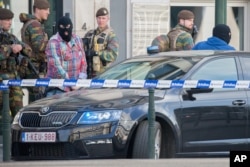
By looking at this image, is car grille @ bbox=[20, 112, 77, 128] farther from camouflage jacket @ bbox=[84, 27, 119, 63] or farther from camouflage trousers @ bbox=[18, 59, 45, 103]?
camouflage jacket @ bbox=[84, 27, 119, 63]

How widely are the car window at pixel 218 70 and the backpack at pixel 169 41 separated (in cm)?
289

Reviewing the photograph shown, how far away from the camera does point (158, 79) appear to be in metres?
11.8

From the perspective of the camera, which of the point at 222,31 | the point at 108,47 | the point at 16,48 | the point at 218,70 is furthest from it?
the point at 108,47

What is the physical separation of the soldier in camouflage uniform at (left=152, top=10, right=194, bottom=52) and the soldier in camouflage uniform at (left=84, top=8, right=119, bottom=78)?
1.03 metres

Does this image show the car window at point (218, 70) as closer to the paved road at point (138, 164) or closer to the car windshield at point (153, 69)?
the car windshield at point (153, 69)

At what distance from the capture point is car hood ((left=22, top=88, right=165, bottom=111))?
36.1 ft

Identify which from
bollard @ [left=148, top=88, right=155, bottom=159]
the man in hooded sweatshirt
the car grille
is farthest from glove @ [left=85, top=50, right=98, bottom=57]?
bollard @ [left=148, top=88, right=155, bottom=159]

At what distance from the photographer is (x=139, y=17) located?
1841 cm

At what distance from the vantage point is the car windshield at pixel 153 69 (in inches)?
466

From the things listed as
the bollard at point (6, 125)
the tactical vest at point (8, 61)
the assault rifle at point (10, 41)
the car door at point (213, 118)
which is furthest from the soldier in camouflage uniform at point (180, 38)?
the bollard at point (6, 125)

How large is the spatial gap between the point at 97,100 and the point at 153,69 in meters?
1.19

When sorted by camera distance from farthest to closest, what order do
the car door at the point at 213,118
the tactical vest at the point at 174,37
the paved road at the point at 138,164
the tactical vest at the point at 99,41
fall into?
the tactical vest at the point at 174,37, the tactical vest at the point at 99,41, the car door at the point at 213,118, the paved road at the point at 138,164

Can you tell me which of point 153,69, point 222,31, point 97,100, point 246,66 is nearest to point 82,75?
point 153,69

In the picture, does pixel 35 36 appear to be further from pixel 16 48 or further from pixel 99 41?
pixel 99 41
